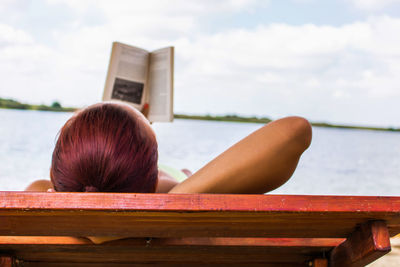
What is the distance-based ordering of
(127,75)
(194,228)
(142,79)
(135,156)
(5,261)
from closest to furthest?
(194,228) → (135,156) → (5,261) → (127,75) → (142,79)

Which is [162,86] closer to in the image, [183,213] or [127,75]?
[127,75]

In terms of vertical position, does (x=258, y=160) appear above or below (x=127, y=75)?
below

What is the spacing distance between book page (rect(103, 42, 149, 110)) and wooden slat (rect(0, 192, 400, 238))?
6.06 feet

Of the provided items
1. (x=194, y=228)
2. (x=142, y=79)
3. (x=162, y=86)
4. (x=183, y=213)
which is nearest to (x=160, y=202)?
(x=183, y=213)

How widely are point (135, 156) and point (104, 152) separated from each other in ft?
0.26

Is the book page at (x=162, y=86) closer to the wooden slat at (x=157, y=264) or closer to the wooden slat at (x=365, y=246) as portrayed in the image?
the wooden slat at (x=157, y=264)

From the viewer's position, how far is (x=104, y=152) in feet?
3.63

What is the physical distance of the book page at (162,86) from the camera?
2.88 meters

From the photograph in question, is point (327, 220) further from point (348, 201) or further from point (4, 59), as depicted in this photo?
point (4, 59)

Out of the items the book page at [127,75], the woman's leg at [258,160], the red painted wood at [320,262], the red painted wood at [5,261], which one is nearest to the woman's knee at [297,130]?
the woman's leg at [258,160]

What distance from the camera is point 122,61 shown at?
115 inches

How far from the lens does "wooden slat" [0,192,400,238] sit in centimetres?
85

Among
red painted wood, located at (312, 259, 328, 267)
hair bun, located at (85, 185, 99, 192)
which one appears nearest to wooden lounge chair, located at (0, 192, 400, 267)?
red painted wood, located at (312, 259, 328, 267)

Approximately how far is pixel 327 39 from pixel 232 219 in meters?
33.0
